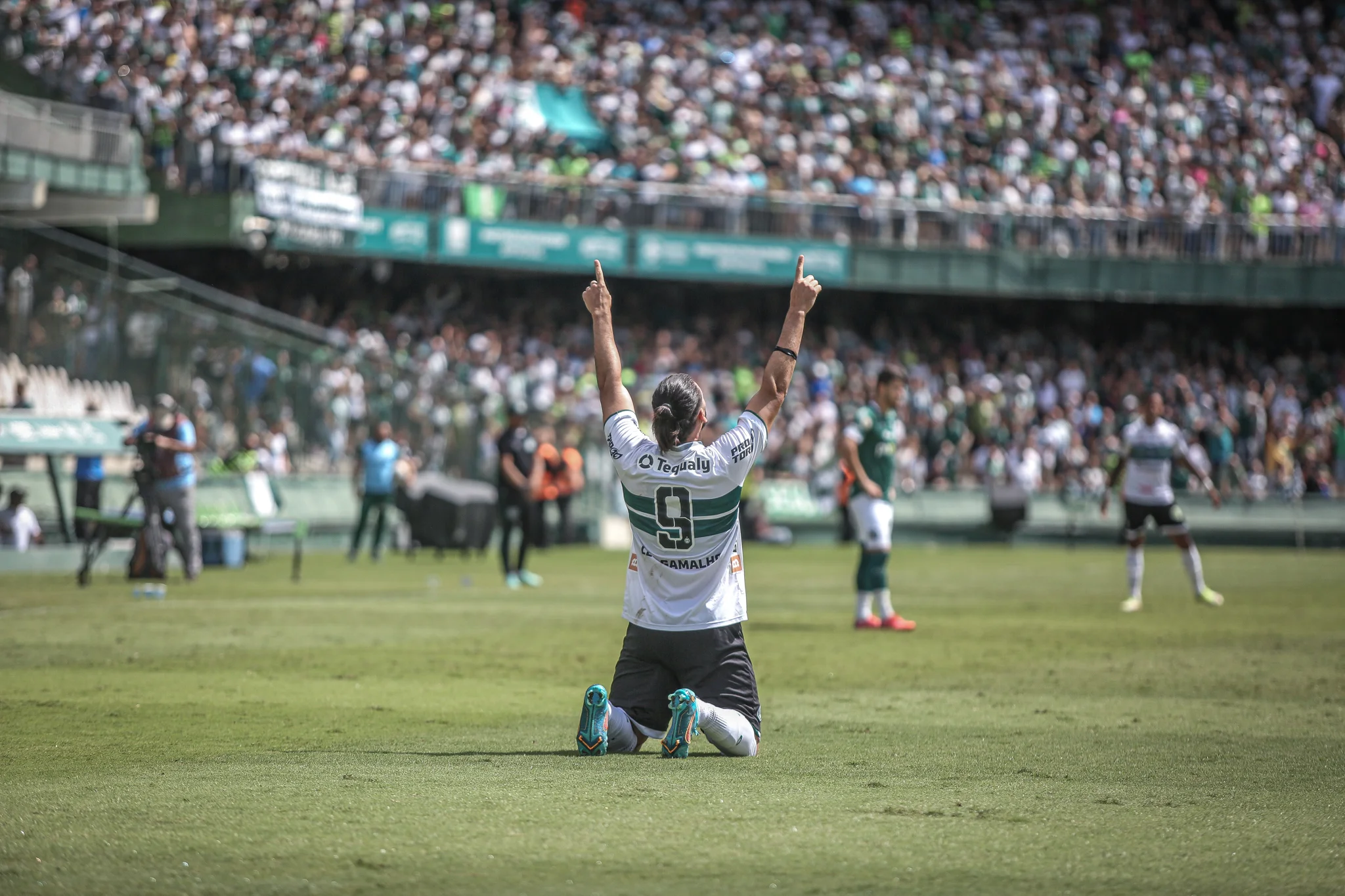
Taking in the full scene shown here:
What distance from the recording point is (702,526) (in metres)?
7.76

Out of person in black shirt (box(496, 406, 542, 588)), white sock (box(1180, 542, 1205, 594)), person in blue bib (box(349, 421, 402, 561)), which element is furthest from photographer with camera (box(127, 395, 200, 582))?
white sock (box(1180, 542, 1205, 594))

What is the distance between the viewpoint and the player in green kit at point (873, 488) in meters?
15.6

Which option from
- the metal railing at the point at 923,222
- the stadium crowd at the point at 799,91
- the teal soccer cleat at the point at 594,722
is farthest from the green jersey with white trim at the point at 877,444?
the metal railing at the point at 923,222

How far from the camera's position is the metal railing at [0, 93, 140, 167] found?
90.9ft

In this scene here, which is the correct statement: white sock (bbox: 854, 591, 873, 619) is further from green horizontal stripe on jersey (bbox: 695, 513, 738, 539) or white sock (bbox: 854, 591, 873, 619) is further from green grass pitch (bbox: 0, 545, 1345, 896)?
green horizontal stripe on jersey (bbox: 695, 513, 738, 539)

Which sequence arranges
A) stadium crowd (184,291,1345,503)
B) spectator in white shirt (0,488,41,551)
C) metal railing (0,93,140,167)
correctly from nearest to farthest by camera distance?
spectator in white shirt (0,488,41,551)
metal railing (0,93,140,167)
stadium crowd (184,291,1345,503)

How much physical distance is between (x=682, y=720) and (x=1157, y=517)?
12521mm

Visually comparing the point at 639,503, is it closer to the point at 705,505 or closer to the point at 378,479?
the point at 705,505

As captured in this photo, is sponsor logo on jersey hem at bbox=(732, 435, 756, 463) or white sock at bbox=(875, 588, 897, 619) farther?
white sock at bbox=(875, 588, 897, 619)

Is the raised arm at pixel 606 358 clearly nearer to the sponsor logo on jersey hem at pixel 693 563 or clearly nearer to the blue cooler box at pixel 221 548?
the sponsor logo on jersey hem at pixel 693 563

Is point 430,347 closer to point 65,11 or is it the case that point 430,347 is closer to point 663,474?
point 65,11

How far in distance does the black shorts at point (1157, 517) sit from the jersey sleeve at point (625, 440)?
12.3 meters

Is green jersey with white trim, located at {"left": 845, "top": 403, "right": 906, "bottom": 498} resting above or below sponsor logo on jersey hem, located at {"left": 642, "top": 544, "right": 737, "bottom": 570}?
above

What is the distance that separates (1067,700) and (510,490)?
37.2 ft
